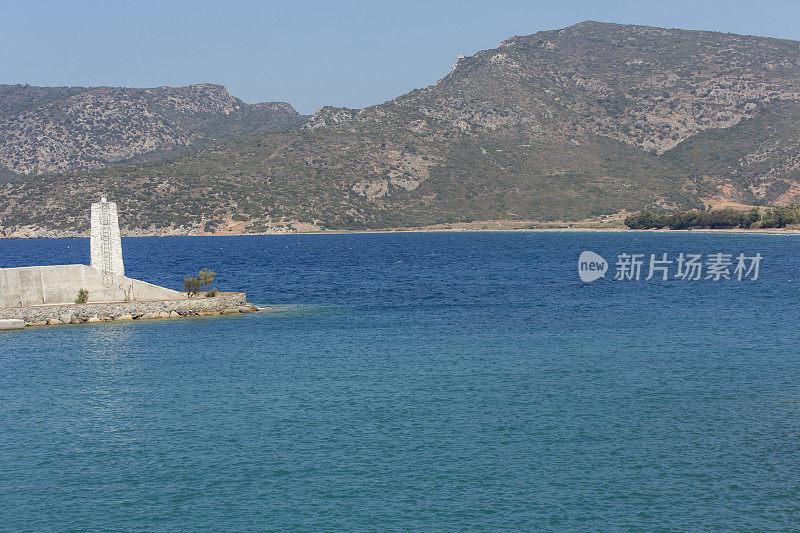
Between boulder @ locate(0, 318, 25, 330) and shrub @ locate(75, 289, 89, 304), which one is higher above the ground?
shrub @ locate(75, 289, 89, 304)

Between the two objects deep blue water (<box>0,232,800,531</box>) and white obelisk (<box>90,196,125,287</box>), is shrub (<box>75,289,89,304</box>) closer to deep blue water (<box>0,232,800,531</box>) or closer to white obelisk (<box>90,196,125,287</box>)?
white obelisk (<box>90,196,125,287</box>)

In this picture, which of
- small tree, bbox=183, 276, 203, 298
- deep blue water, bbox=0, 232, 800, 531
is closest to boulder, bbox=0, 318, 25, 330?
deep blue water, bbox=0, 232, 800, 531

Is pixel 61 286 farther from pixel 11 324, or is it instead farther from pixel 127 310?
pixel 127 310

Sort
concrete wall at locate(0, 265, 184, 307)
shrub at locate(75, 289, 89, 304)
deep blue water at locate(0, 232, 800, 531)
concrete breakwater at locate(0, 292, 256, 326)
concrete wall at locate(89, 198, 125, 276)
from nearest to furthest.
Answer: deep blue water at locate(0, 232, 800, 531) < concrete breakwater at locate(0, 292, 256, 326) < concrete wall at locate(0, 265, 184, 307) < shrub at locate(75, 289, 89, 304) < concrete wall at locate(89, 198, 125, 276)

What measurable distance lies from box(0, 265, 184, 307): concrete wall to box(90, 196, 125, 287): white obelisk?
1.21 ft

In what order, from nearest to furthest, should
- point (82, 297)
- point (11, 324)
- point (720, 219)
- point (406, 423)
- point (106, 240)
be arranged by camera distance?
point (406, 423), point (11, 324), point (82, 297), point (106, 240), point (720, 219)

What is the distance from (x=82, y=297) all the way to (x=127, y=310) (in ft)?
10.3

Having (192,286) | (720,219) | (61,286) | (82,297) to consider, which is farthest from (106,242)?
(720,219)

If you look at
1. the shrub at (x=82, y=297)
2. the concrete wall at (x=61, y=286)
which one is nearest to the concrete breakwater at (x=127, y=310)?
the shrub at (x=82, y=297)

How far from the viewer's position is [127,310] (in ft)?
173

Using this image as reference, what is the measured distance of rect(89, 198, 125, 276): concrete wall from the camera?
5284 centimetres

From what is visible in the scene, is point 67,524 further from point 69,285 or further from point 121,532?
point 69,285

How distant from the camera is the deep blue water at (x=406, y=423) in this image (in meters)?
19.8

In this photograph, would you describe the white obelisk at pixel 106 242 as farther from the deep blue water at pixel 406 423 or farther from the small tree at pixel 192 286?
the deep blue water at pixel 406 423
